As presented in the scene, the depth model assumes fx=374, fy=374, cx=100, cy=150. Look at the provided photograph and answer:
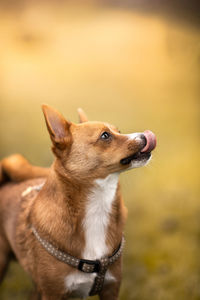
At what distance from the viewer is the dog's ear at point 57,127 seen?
1.58 metres

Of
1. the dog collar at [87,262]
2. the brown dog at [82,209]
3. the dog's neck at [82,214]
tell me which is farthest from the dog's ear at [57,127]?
the dog collar at [87,262]

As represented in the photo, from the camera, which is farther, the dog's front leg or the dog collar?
the dog's front leg

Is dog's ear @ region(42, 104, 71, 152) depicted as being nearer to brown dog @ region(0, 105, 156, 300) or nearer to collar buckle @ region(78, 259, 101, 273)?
brown dog @ region(0, 105, 156, 300)

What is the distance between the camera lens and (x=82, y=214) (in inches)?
63.4

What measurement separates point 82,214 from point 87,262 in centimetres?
21

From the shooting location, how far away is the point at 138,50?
3127mm

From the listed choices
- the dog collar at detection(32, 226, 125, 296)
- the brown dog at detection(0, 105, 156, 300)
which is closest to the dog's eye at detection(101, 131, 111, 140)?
the brown dog at detection(0, 105, 156, 300)

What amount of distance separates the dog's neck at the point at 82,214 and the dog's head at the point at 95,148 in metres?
0.05

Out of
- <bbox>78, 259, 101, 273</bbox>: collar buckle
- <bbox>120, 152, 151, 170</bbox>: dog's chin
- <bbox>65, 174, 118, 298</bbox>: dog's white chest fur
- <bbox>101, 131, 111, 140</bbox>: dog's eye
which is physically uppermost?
<bbox>101, 131, 111, 140</bbox>: dog's eye

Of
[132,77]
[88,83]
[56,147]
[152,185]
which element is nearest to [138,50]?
[132,77]

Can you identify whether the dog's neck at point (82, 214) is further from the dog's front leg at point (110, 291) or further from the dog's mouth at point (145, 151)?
the dog's front leg at point (110, 291)

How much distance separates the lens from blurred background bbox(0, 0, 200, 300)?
288cm

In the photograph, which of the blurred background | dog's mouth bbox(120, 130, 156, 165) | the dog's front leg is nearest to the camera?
dog's mouth bbox(120, 130, 156, 165)

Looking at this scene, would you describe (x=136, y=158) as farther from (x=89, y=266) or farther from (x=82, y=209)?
(x=89, y=266)
